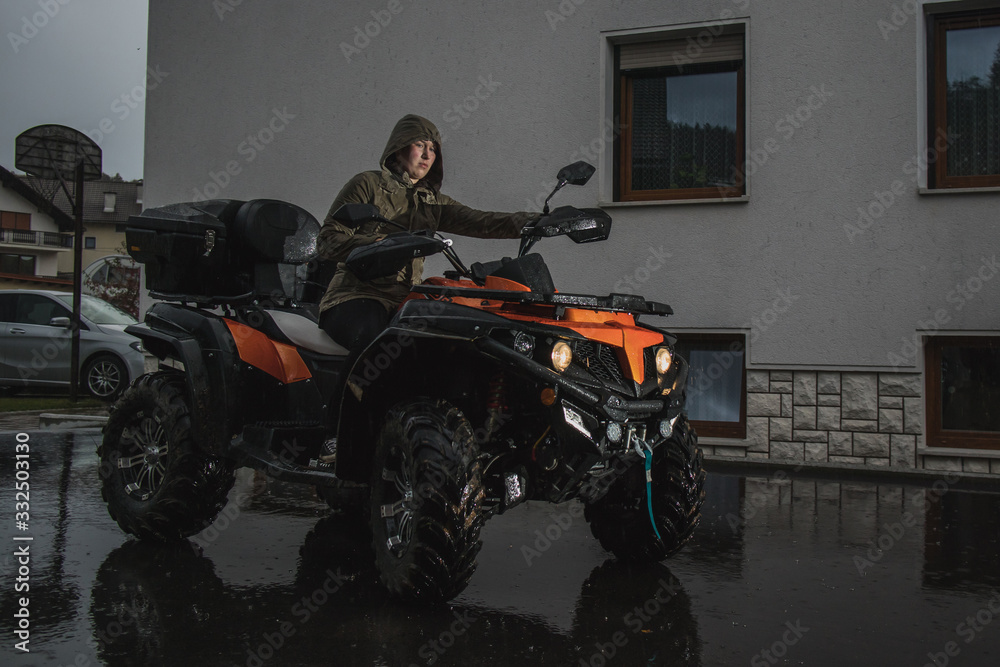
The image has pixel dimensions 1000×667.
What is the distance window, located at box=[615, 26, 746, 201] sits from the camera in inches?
380

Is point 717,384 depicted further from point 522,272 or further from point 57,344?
point 57,344

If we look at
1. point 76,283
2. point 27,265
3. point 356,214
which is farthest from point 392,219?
point 27,265

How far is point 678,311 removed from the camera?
9359 millimetres

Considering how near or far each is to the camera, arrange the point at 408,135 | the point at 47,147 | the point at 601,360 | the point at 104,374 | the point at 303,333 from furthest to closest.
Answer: the point at 47,147
the point at 104,374
the point at 303,333
the point at 408,135
the point at 601,360

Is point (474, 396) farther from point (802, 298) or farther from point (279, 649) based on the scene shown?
point (802, 298)

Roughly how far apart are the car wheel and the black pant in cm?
1155

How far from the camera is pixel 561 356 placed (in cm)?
385

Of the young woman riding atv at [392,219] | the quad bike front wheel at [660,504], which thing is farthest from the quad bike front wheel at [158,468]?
the quad bike front wheel at [660,504]

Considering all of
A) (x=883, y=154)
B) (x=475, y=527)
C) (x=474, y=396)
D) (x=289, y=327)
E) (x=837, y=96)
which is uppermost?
(x=837, y=96)

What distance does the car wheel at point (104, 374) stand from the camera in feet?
49.9

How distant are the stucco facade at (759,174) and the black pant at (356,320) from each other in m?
5.09

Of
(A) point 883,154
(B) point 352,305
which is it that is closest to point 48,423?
(B) point 352,305

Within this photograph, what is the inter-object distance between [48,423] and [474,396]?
28.2 ft

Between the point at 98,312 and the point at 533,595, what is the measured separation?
13.8m
